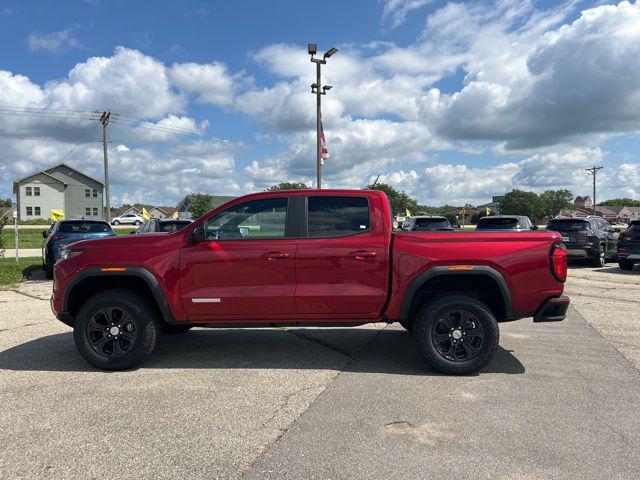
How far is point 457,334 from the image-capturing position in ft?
16.4

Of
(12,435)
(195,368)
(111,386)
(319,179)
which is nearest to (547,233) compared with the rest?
(195,368)

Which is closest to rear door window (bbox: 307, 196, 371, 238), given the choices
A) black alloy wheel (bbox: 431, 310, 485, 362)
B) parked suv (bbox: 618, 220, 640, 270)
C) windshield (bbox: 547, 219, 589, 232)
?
black alloy wheel (bbox: 431, 310, 485, 362)

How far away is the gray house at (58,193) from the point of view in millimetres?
70062

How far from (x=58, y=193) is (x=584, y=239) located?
72.3 meters

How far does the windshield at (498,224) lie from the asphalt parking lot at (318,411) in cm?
897

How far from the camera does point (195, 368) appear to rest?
5.25m

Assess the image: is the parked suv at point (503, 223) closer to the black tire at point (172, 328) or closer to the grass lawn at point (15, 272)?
the black tire at point (172, 328)

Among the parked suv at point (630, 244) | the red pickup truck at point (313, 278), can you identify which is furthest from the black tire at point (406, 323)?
the parked suv at point (630, 244)

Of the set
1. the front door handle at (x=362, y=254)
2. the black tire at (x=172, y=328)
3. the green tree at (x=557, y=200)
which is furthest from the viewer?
the green tree at (x=557, y=200)

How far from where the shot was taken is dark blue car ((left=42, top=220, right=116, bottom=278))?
12.3 meters

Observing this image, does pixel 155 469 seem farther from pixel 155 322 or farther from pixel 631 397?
pixel 631 397

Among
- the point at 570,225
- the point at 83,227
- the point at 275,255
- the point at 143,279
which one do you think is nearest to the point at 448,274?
the point at 275,255

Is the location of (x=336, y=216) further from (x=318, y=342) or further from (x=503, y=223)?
(x=503, y=223)

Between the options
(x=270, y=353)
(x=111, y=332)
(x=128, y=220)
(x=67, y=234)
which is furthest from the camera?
(x=128, y=220)
